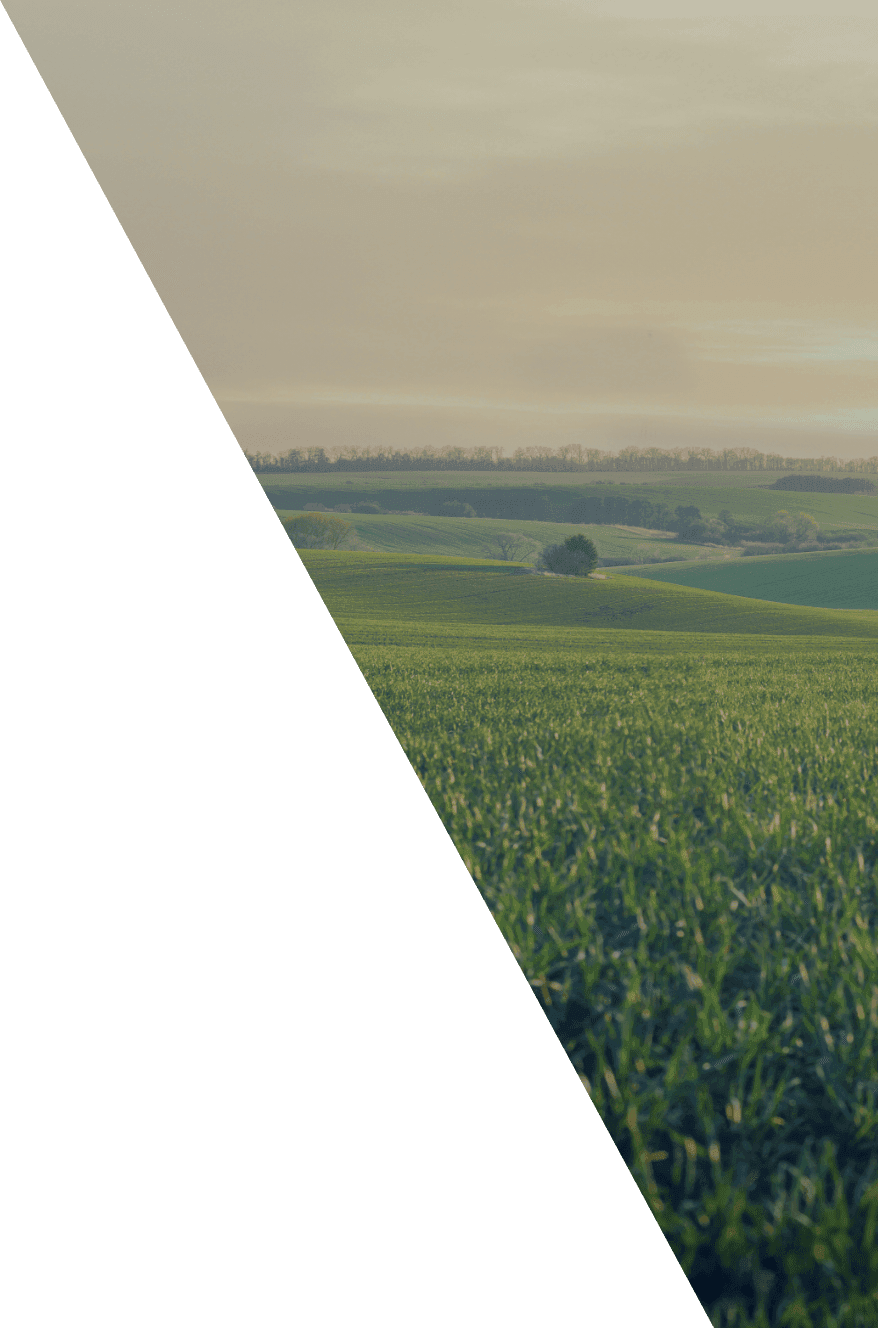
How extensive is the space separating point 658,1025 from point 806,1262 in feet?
2.95

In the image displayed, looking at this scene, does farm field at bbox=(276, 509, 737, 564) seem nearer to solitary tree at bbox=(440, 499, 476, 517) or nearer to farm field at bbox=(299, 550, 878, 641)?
solitary tree at bbox=(440, 499, 476, 517)

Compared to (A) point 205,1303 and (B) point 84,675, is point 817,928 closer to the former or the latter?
(A) point 205,1303

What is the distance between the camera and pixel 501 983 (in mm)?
2877

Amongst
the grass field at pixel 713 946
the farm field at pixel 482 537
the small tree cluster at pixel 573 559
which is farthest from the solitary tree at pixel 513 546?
the grass field at pixel 713 946

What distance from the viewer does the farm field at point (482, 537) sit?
371 feet

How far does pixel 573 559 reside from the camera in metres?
77.4

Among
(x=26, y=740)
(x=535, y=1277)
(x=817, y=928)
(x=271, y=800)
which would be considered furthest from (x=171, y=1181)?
(x=817, y=928)

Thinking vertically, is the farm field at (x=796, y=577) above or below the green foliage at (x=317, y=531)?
below

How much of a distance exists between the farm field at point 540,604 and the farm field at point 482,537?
3426 centimetres

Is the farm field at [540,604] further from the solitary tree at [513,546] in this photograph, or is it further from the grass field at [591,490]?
the grass field at [591,490]
